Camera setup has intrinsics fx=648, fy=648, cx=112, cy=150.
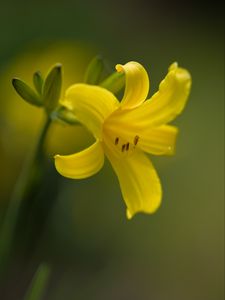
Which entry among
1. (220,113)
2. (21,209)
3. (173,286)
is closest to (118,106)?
(21,209)

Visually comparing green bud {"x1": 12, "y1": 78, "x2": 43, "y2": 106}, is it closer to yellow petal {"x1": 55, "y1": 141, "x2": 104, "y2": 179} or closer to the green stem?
the green stem

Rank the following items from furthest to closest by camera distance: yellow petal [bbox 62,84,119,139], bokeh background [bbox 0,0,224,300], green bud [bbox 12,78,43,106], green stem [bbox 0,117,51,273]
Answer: bokeh background [bbox 0,0,224,300] → green stem [bbox 0,117,51,273] → green bud [bbox 12,78,43,106] → yellow petal [bbox 62,84,119,139]

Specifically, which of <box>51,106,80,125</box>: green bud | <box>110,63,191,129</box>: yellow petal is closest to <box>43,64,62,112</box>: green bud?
<box>51,106,80,125</box>: green bud

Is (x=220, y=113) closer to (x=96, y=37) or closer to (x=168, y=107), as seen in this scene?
(x=96, y=37)

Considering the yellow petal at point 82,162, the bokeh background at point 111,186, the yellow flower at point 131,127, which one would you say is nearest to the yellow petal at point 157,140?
the yellow flower at point 131,127

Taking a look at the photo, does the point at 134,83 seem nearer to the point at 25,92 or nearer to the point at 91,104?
the point at 91,104
